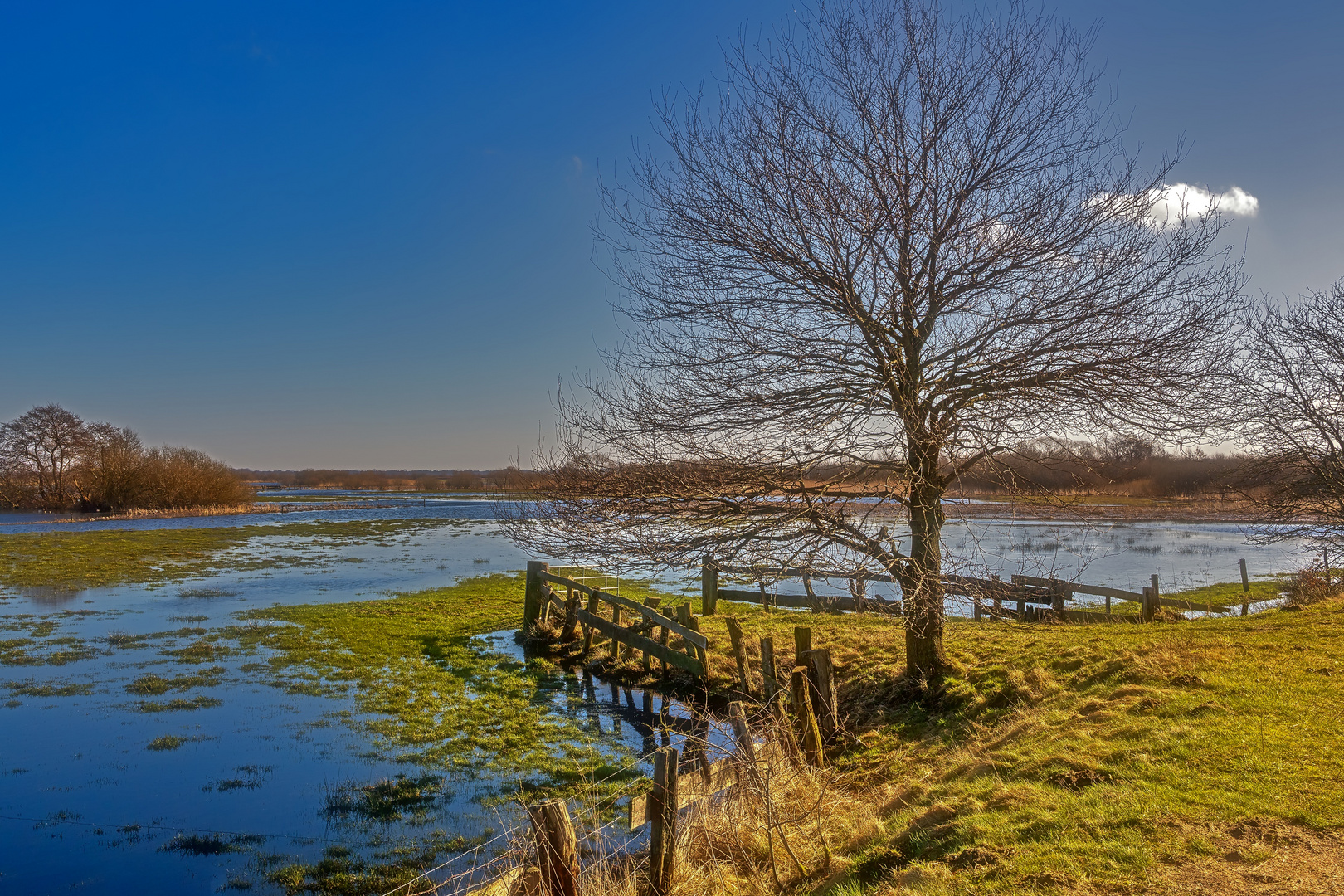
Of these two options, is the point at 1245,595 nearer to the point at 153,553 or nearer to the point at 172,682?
the point at 172,682

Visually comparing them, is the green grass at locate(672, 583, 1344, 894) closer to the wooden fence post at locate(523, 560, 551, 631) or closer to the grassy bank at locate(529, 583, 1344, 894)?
the grassy bank at locate(529, 583, 1344, 894)

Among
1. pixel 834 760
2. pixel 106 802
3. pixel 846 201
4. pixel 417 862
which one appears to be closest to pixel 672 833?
pixel 417 862

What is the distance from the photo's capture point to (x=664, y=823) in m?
5.63

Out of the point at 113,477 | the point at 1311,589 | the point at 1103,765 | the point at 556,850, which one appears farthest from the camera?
the point at 113,477

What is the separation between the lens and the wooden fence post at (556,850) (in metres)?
4.78

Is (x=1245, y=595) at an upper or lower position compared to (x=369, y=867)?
lower

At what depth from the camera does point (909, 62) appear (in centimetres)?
888

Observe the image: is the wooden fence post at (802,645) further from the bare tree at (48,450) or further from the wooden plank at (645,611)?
the bare tree at (48,450)

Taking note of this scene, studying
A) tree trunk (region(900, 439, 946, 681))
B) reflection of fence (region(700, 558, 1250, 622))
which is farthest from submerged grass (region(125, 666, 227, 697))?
tree trunk (region(900, 439, 946, 681))

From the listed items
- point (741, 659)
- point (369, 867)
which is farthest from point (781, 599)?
point (369, 867)

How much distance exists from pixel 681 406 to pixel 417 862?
6178 millimetres

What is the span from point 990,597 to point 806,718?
2822 millimetres

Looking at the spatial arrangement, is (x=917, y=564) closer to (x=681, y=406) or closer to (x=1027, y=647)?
(x=681, y=406)

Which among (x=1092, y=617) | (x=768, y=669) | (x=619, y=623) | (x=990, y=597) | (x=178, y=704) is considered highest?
(x=990, y=597)
